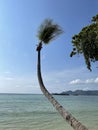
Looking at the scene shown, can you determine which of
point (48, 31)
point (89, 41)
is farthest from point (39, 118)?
point (48, 31)

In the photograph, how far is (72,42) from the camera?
1177cm

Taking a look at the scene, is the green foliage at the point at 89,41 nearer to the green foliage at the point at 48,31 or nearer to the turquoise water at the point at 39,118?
the green foliage at the point at 48,31

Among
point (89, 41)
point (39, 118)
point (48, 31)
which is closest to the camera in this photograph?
point (48, 31)

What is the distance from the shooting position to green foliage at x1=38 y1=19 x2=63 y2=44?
8320mm

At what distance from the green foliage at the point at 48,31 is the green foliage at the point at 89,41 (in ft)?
7.92

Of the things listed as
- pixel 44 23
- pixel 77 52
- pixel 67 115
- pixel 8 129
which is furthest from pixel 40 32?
pixel 8 129

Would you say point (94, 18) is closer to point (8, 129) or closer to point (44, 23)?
point (44, 23)

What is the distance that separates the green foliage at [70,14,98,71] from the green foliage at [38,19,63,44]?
95.0 inches

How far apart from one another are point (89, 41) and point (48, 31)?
9.43 feet

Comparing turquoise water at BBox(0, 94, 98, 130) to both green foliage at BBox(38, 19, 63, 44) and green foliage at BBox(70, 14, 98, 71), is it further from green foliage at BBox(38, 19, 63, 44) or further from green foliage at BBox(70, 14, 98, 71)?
green foliage at BBox(38, 19, 63, 44)

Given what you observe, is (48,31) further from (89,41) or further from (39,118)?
(39,118)

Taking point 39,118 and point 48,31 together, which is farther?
point 39,118

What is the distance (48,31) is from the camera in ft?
27.4

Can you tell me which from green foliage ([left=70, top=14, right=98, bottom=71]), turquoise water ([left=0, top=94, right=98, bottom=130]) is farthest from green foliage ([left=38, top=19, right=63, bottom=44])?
turquoise water ([left=0, top=94, right=98, bottom=130])
